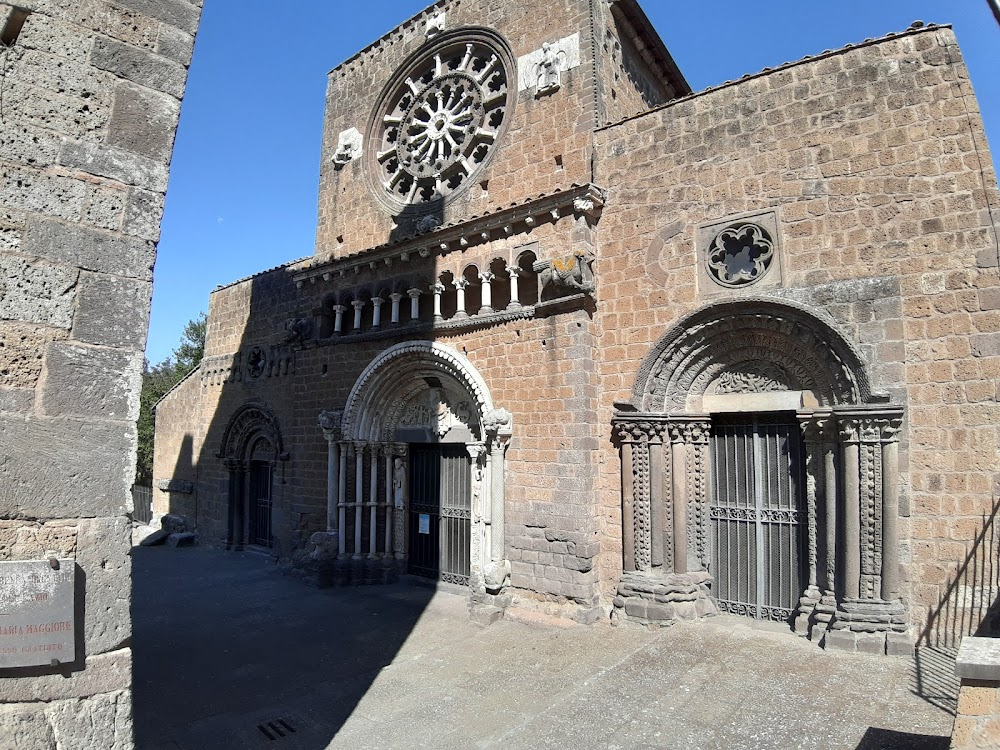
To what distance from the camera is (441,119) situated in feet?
35.6

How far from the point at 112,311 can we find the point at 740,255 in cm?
640

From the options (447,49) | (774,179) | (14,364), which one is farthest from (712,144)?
(14,364)

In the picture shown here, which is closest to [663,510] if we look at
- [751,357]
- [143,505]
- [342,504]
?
[751,357]

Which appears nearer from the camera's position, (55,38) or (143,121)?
(55,38)

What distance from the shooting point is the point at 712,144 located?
24.6ft

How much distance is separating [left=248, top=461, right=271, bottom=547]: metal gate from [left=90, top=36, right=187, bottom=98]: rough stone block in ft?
37.3

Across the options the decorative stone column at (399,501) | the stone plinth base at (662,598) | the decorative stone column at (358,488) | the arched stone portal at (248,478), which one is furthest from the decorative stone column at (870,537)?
the arched stone portal at (248,478)

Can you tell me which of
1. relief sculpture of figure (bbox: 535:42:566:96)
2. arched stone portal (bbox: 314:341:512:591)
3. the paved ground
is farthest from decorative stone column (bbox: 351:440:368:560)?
relief sculpture of figure (bbox: 535:42:566:96)

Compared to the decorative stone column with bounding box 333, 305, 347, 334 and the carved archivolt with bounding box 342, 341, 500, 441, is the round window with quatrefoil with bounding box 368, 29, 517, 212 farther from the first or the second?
the carved archivolt with bounding box 342, 341, 500, 441

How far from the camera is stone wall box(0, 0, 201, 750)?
240 cm

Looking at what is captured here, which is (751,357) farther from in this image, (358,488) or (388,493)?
(358,488)

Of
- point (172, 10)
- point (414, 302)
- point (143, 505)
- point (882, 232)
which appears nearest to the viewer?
point (172, 10)

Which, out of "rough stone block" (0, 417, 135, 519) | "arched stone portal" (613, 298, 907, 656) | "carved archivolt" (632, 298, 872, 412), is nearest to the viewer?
"rough stone block" (0, 417, 135, 519)

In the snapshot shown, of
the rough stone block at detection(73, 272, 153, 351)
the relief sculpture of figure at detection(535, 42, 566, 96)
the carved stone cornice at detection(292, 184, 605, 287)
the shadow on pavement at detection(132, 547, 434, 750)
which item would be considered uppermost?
the relief sculpture of figure at detection(535, 42, 566, 96)
